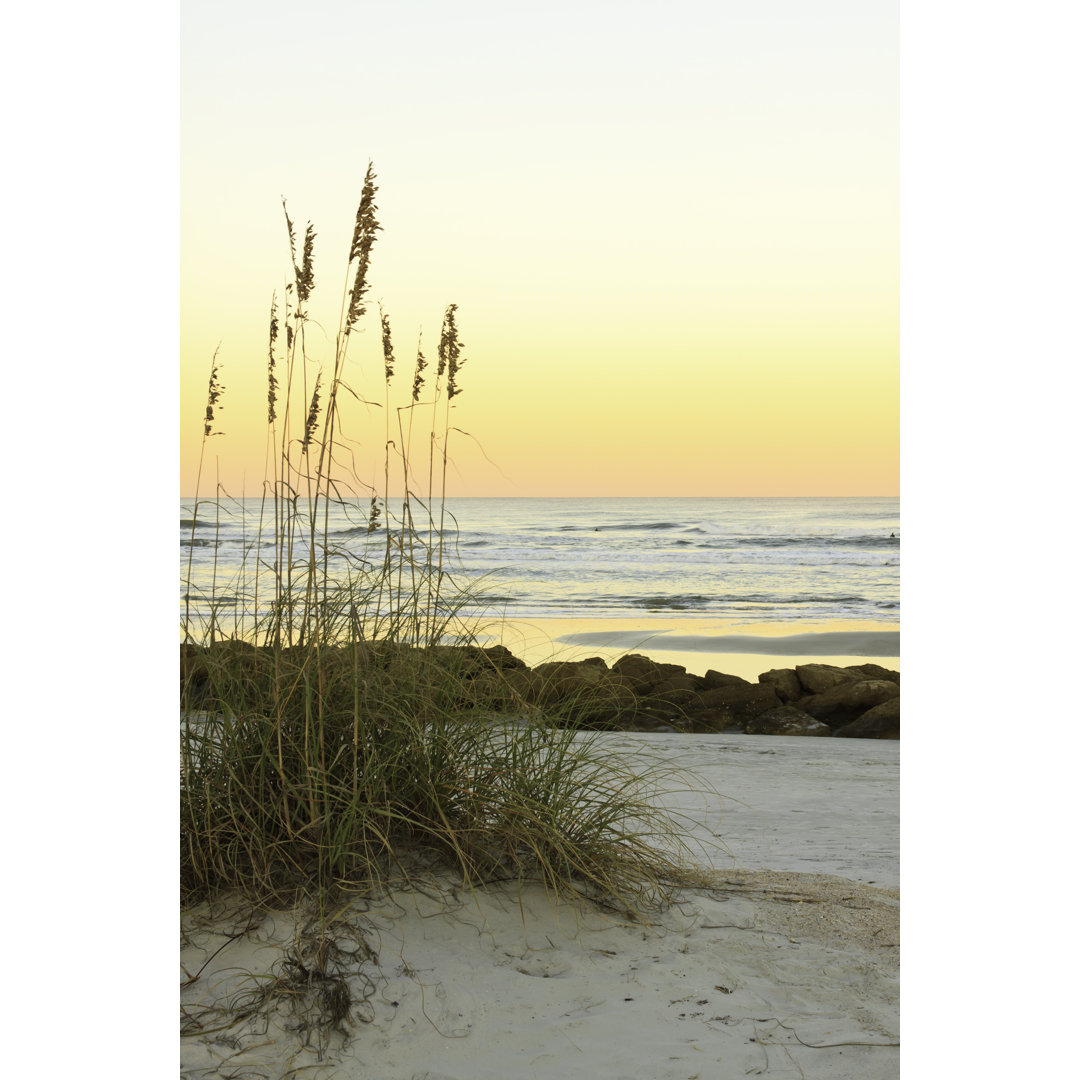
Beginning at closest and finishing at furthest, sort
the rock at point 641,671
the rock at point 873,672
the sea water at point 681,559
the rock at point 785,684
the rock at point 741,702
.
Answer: the rock at point 741,702 → the rock at point 641,671 → the rock at point 785,684 → the rock at point 873,672 → the sea water at point 681,559

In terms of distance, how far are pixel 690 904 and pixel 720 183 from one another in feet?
38.9

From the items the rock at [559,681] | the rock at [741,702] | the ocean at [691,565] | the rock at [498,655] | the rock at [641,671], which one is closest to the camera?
the rock at [498,655]

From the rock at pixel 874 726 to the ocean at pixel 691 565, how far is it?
3232mm

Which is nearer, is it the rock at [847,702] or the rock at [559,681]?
the rock at [559,681]

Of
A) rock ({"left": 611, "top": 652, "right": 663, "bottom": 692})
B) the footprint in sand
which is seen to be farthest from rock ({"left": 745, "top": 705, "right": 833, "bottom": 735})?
the footprint in sand

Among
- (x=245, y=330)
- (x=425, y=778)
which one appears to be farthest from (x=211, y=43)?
(x=425, y=778)

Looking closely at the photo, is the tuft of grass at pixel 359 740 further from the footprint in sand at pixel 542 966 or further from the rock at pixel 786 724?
the rock at pixel 786 724

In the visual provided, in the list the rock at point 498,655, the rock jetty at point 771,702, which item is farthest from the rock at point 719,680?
the rock at point 498,655

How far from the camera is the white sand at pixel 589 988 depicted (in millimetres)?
2137

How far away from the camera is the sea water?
56.1ft

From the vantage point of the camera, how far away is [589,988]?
2426 millimetres

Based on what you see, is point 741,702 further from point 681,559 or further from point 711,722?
point 681,559
